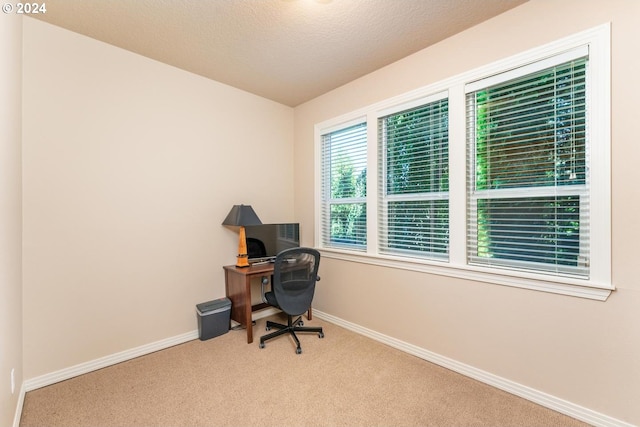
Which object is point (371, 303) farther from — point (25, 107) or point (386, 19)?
point (25, 107)

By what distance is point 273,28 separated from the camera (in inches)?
86.1

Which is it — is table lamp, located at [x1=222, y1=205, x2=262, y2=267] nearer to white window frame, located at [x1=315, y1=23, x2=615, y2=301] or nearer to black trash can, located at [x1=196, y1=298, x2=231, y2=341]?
black trash can, located at [x1=196, y1=298, x2=231, y2=341]

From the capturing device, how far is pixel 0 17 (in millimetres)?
1376

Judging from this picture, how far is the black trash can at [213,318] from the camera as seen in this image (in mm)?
2830

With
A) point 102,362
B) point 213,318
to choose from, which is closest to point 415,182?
point 213,318

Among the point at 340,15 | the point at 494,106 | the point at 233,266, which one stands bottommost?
the point at 233,266

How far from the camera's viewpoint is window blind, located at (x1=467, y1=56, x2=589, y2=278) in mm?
1799

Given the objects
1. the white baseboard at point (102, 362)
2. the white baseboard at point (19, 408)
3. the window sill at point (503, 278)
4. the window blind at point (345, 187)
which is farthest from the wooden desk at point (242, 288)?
the white baseboard at point (19, 408)

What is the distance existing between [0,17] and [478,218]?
318 centimetres

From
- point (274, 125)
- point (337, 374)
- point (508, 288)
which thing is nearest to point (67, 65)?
point (274, 125)

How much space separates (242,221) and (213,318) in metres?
1.05

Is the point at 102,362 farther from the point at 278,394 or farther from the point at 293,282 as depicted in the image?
the point at 293,282

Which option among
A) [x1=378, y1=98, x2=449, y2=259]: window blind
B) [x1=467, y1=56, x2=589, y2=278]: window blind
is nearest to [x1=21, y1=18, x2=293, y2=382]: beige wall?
[x1=378, y1=98, x2=449, y2=259]: window blind

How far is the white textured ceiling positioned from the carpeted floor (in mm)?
2776
